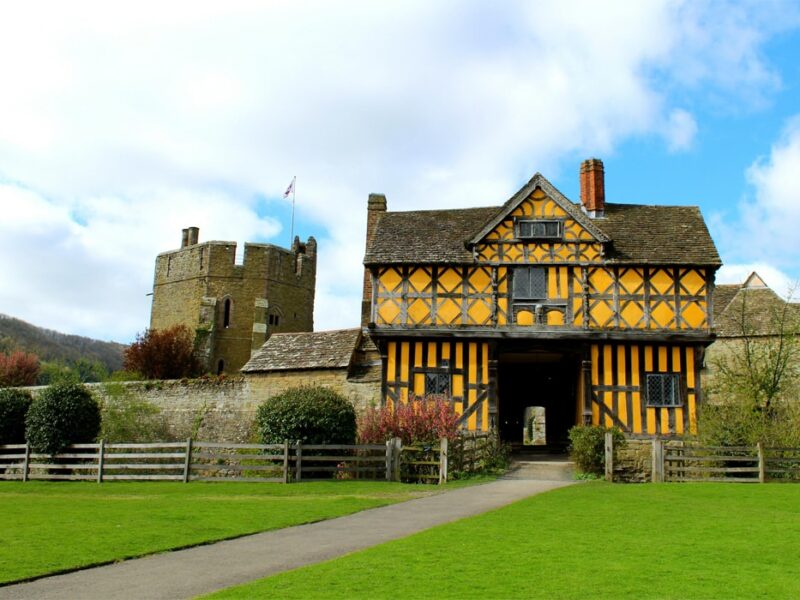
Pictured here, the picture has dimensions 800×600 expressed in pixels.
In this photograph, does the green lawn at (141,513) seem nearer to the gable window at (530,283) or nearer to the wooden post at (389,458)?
the wooden post at (389,458)

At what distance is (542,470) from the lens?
21250 mm

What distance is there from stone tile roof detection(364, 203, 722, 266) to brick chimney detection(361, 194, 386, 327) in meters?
1.86

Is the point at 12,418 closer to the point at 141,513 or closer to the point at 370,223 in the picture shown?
the point at 370,223

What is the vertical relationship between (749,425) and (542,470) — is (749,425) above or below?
above

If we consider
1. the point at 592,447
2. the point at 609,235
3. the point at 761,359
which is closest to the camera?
the point at 592,447

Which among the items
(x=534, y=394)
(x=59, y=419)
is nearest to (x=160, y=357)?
(x=59, y=419)

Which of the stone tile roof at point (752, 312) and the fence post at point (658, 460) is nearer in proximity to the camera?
the fence post at point (658, 460)

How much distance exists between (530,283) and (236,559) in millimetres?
17065

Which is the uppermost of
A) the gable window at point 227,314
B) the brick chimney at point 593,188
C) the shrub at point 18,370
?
the brick chimney at point 593,188

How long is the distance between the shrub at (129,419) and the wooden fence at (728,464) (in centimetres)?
1779

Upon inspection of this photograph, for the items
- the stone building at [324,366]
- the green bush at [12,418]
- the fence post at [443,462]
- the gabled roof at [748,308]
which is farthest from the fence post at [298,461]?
the gabled roof at [748,308]

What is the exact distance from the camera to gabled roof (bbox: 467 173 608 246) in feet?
79.7

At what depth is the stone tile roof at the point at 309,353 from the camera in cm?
2630

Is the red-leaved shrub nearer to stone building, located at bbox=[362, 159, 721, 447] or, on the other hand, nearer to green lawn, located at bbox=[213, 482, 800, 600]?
stone building, located at bbox=[362, 159, 721, 447]
